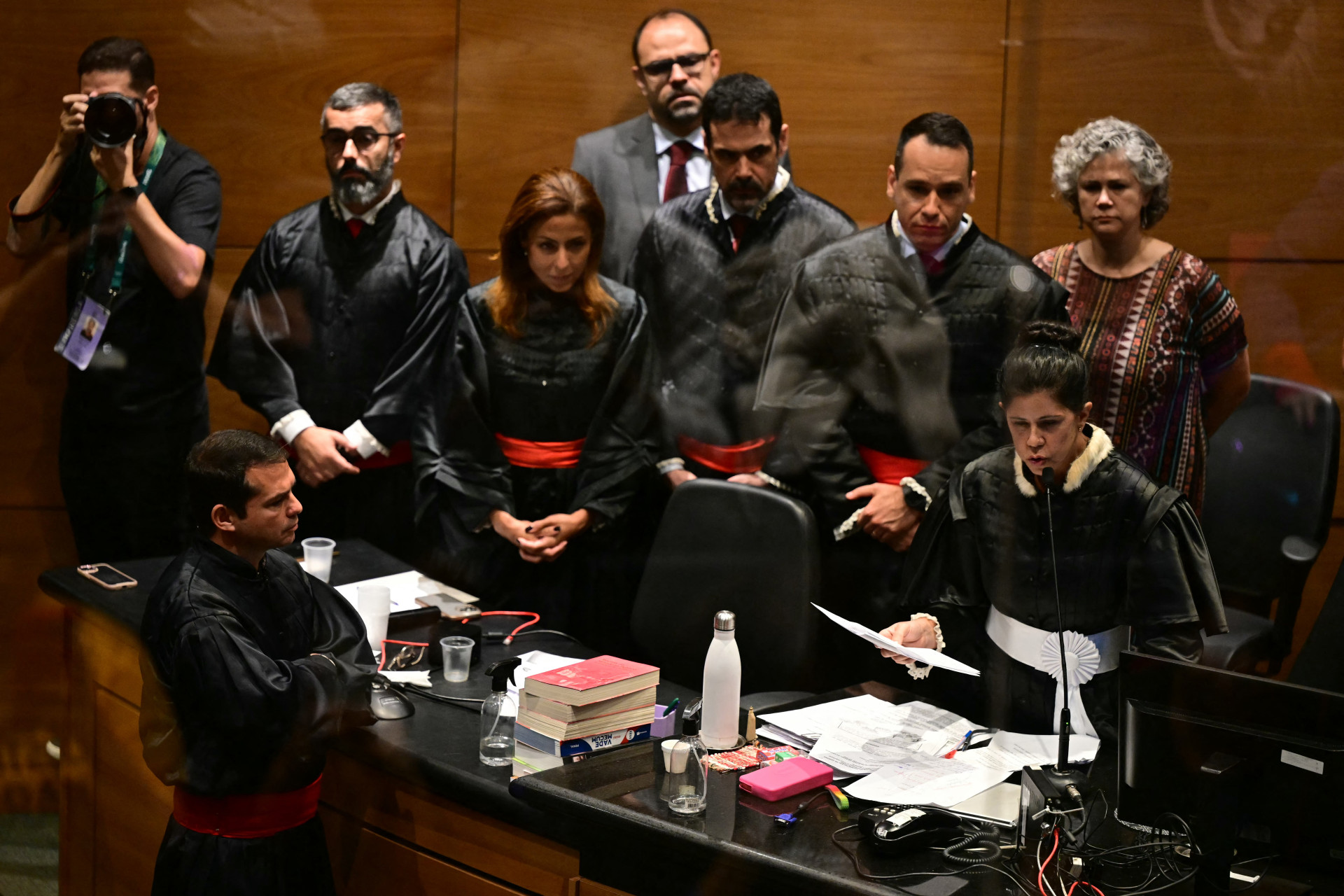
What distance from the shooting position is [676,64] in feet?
8.59

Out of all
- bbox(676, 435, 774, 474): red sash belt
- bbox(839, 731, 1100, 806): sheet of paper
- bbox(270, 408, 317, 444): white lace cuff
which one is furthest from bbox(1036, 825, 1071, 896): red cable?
bbox(270, 408, 317, 444): white lace cuff

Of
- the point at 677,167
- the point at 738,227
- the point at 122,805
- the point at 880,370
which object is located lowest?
the point at 122,805

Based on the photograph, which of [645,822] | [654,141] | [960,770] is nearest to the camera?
[645,822]

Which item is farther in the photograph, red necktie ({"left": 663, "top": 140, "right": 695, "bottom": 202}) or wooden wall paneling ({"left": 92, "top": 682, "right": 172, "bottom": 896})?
red necktie ({"left": 663, "top": 140, "right": 695, "bottom": 202})

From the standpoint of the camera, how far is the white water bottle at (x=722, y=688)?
5.28 feet

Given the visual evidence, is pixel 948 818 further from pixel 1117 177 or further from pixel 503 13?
pixel 503 13

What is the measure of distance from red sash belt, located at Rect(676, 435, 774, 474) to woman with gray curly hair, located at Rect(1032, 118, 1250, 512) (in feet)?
2.15

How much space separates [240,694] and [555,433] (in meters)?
1.10

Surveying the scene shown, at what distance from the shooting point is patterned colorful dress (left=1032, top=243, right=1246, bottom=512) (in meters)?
2.17

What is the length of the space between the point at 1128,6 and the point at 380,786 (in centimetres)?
189

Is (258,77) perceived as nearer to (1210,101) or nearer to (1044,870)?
(1210,101)

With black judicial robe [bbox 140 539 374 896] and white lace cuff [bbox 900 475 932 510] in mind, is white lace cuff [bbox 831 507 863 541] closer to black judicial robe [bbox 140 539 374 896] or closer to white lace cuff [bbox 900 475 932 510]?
white lace cuff [bbox 900 475 932 510]

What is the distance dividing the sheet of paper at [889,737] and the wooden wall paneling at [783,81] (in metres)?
1.02

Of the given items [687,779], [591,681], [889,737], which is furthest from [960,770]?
[591,681]
